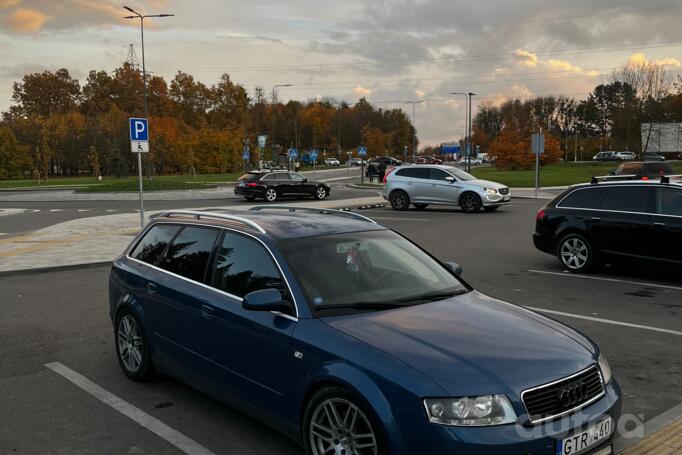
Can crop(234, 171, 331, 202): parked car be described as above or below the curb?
above

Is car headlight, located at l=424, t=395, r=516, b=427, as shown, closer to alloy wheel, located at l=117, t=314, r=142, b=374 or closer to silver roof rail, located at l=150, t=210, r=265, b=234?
silver roof rail, located at l=150, t=210, r=265, b=234

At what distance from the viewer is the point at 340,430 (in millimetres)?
3314

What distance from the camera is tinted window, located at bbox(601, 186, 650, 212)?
9727mm

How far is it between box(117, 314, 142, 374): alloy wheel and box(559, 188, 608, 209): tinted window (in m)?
7.90

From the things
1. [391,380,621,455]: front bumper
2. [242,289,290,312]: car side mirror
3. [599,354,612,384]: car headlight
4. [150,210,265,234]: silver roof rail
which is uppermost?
[150,210,265,234]: silver roof rail

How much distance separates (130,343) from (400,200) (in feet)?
61.0

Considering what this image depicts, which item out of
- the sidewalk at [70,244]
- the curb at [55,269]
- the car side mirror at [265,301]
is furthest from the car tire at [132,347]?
the curb at [55,269]

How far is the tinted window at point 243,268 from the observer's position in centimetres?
409

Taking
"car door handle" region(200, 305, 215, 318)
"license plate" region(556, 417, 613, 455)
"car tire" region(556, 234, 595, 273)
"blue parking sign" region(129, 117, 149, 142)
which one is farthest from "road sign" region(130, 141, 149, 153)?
"license plate" region(556, 417, 613, 455)

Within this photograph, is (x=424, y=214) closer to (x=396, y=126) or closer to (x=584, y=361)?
(x=584, y=361)

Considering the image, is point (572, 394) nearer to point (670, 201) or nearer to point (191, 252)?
point (191, 252)

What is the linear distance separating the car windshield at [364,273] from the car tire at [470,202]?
17492 mm

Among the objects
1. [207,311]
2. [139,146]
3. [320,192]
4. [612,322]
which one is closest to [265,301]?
[207,311]

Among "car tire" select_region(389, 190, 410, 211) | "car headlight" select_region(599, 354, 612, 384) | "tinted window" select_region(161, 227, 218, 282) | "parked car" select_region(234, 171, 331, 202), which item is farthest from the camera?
"parked car" select_region(234, 171, 331, 202)
